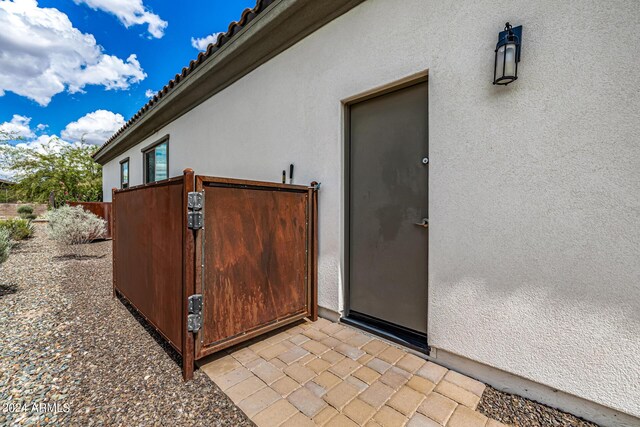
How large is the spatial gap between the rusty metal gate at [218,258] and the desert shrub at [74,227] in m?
5.46

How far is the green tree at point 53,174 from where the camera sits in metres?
18.4

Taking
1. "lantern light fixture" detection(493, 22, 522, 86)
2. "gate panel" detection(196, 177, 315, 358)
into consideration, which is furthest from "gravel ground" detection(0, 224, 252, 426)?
"lantern light fixture" detection(493, 22, 522, 86)

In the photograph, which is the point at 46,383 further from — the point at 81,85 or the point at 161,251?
the point at 81,85

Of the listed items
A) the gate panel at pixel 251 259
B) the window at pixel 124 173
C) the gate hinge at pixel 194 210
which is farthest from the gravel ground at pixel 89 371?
the window at pixel 124 173

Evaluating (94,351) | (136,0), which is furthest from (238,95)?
(136,0)

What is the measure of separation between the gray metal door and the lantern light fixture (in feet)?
2.00

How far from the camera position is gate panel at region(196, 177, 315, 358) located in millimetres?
2074

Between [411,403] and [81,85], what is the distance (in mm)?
30545

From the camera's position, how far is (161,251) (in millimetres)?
2328

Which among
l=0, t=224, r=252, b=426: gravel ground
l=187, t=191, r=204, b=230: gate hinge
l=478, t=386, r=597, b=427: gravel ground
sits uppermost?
l=187, t=191, r=204, b=230: gate hinge

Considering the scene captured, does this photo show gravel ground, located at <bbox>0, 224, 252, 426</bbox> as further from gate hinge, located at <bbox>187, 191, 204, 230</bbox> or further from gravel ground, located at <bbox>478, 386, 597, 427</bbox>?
gravel ground, located at <bbox>478, 386, 597, 427</bbox>

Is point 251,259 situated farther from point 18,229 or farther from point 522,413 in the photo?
point 18,229

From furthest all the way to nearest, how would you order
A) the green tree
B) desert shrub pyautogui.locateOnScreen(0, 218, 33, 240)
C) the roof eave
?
the green tree, desert shrub pyautogui.locateOnScreen(0, 218, 33, 240), the roof eave

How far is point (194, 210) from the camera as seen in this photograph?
6.34 ft
